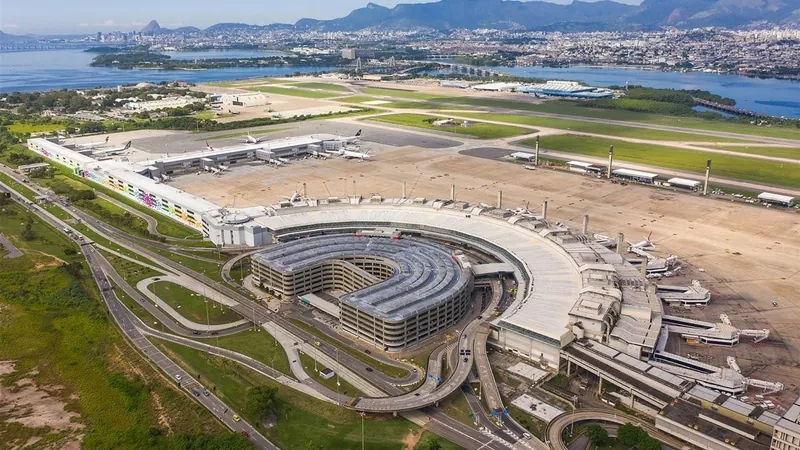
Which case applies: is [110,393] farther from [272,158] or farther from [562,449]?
[272,158]

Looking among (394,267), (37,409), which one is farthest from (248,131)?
(37,409)

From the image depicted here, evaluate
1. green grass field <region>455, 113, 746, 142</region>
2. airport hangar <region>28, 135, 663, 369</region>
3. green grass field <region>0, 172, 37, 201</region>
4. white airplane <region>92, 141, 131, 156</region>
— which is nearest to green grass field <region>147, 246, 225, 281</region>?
airport hangar <region>28, 135, 663, 369</region>

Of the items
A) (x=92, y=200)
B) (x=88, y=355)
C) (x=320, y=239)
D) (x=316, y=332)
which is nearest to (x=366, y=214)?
(x=320, y=239)

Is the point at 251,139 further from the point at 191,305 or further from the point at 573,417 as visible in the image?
the point at 573,417

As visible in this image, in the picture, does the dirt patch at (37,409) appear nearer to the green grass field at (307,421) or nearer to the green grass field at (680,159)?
the green grass field at (307,421)

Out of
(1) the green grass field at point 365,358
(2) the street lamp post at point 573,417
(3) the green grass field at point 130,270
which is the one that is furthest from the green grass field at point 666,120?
(3) the green grass field at point 130,270

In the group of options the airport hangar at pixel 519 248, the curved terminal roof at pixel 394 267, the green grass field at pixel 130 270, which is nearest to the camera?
the airport hangar at pixel 519 248

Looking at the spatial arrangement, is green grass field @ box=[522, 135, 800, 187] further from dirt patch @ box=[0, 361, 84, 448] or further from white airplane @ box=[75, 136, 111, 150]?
dirt patch @ box=[0, 361, 84, 448]

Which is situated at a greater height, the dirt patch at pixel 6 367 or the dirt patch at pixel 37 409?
the dirt patch at pixel 6 367
